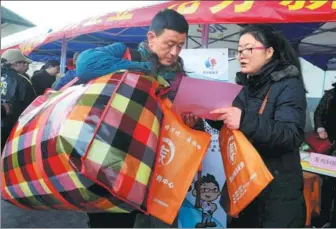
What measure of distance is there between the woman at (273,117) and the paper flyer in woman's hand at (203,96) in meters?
0.05

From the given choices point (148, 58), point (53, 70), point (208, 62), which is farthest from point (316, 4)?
point (53, 70)

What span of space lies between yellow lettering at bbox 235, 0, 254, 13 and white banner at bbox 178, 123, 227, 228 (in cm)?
112

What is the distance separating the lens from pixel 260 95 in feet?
5.05

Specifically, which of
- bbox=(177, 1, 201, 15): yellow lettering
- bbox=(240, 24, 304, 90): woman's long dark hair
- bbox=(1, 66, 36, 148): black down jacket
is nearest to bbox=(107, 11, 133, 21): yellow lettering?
bbox=(177, 1, 201, 15): yellow lettering

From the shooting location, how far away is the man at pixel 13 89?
3.70 metres

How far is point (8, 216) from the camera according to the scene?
317 centimetres

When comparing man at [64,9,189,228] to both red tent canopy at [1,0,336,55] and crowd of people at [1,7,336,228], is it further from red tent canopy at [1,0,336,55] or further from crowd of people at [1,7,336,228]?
red tent canopy at [1,0,336,55]

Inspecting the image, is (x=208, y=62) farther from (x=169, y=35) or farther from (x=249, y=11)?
(x=169, y=35)

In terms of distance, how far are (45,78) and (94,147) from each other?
5.12 meters

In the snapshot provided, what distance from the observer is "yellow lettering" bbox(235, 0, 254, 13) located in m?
2.91

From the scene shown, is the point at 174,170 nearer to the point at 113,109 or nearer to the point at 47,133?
the point at 113,109

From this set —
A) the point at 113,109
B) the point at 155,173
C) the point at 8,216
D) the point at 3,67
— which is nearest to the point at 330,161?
the point at 155,173

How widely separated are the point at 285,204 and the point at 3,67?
3485mm

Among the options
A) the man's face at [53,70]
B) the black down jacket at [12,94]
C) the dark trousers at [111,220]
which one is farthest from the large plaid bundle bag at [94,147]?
the man's face at [53,70]
